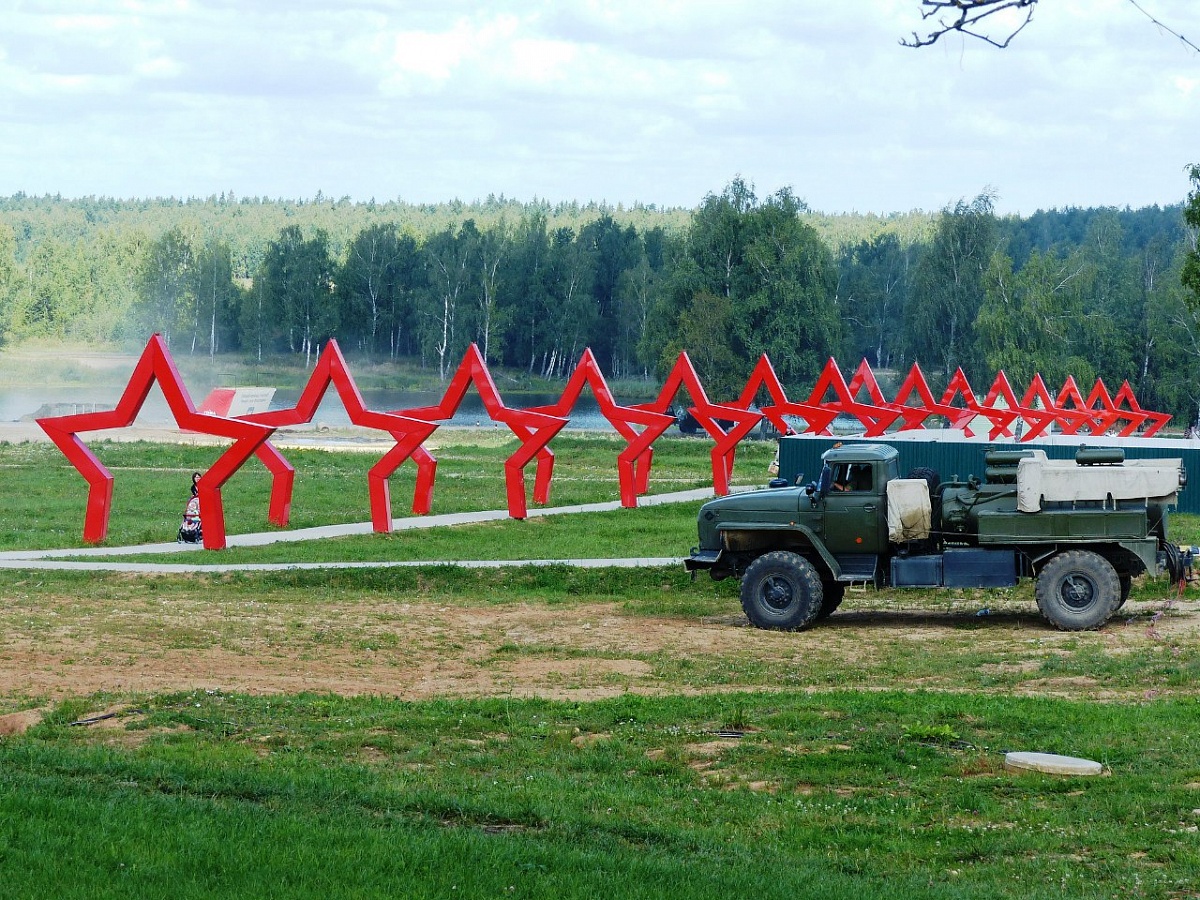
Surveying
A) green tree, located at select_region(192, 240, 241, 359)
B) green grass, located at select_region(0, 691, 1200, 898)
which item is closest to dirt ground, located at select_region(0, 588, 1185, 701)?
green grass, located at select_region(0, 691, 1200, 898)

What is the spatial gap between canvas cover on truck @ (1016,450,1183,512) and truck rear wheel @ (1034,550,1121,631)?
0.75m

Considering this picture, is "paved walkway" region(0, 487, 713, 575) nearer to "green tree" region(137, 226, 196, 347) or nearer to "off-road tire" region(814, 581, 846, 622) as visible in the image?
"off-road tire" region(814, 581, 846, 622)

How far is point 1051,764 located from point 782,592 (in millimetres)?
9008

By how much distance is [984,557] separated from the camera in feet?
63.2

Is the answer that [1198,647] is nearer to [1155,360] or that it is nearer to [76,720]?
[76,720]

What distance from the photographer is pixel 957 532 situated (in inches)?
769

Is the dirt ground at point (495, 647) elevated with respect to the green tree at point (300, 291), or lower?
lower

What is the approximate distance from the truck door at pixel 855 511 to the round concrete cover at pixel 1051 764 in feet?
29.1

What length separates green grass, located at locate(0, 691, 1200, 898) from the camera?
7.82 metres

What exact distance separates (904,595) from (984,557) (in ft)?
12.6

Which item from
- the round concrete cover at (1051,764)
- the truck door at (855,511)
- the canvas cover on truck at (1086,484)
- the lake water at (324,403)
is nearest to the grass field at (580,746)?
the round concrete cover at (1051,764)

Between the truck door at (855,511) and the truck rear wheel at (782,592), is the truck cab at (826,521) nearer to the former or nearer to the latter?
the truck door at (855,511)

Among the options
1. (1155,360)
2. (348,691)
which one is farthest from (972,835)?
(1155,360)

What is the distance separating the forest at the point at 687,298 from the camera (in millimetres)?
86250
